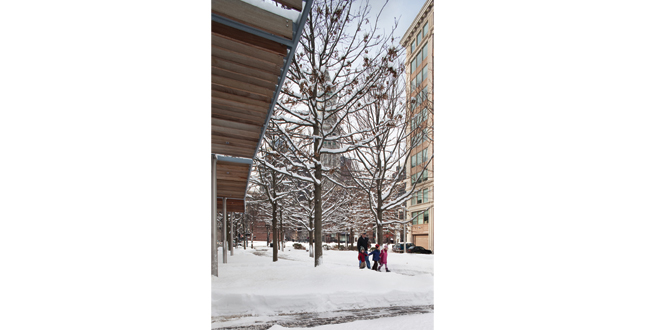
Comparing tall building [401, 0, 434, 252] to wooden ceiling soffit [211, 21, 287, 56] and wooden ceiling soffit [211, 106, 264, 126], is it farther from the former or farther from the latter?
wooden ceiling soffit [211, 21, 287, 56]

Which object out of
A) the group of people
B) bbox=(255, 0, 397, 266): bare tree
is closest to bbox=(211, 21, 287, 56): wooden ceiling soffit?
bbox=(255, 0, 397, 266): bare tree

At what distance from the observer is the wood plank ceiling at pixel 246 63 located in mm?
2393

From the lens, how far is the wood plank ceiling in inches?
94.2

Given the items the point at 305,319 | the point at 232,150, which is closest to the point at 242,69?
the point at 232,150

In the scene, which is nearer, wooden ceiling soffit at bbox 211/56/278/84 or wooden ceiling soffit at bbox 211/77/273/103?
wooden ceiling soffit at bbox 211/56/278/84

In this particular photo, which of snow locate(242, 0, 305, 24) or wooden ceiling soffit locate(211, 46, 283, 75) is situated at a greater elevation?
snow locate(242, 0, 305, 24)

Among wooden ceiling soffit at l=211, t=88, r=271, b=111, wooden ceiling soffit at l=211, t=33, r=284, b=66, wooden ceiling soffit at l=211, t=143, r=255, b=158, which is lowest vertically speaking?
wooden ceiling soffit at l=211, t=143, r=255, b=158

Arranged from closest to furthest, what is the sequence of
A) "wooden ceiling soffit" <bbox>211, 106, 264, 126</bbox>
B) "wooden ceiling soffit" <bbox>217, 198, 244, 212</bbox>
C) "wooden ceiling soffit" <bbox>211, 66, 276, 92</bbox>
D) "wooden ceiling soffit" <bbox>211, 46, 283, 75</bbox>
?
"wooden ceiling soffit" <bbox>211, 46, 283, 75</bbox> → "wooden ceiling soffit" <bbox>211, 66, 276, 92</bbox> → "wooden ceiling soffit" <bbox>211, 106, 264, 126</bbox> → "wooden ceiling soffit" <bbox>217, 198, 244, 212</bbox>

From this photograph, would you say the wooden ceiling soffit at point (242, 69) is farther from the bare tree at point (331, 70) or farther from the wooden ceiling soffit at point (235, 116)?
the bare tree at point (331, 70)

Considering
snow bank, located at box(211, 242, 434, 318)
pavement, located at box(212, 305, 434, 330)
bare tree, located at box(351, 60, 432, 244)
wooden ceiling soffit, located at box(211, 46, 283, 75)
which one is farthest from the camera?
bare tree, located at box(351, 60, 432, 244)
